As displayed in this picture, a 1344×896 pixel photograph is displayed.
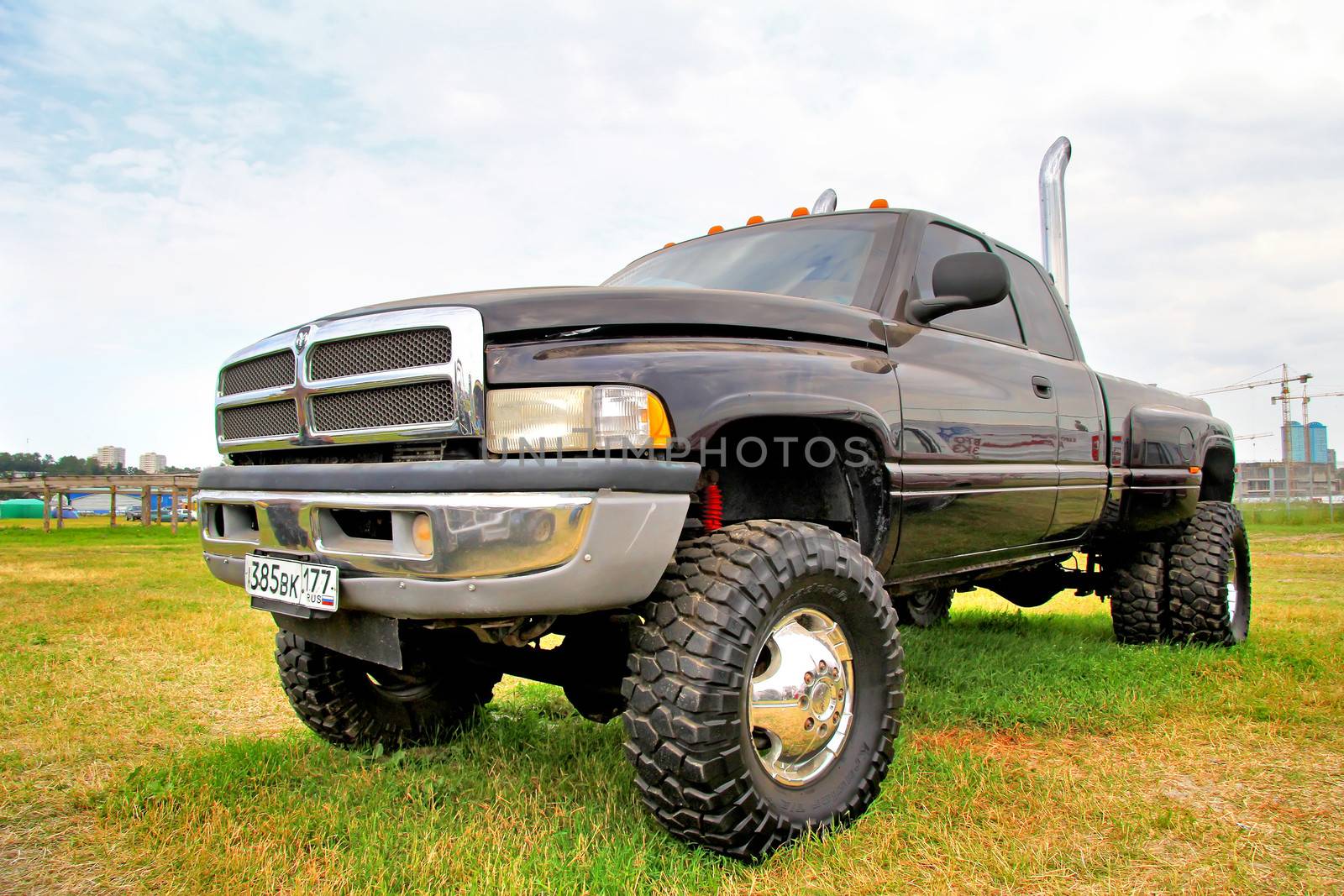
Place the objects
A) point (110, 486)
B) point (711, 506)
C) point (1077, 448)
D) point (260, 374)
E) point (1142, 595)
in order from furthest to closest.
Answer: point (110, 486) < point (1142, 595) < point (1077, 448) < point (260, 374) < point (711, 506)

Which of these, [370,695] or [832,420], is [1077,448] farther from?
[370,695]

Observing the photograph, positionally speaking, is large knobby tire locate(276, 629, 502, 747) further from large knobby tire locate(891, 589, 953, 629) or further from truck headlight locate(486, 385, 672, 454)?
large knobby tire locate(891, 589, 953, 629)

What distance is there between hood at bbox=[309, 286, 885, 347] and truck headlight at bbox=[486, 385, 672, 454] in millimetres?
170

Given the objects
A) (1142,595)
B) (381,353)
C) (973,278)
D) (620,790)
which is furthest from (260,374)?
(1142,595)

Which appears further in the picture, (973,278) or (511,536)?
(973,278)

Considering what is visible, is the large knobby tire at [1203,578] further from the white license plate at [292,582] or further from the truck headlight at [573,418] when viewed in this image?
the white license plate at [292,582]

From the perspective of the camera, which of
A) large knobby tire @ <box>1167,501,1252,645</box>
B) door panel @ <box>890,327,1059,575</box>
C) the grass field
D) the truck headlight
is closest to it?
the truck headlight

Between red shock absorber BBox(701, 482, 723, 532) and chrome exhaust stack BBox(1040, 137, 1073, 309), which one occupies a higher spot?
chrome exhaust stack BBox(1040, 137, 1073, 309)

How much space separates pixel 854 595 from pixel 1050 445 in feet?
5.78

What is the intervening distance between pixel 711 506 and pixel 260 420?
146 cm

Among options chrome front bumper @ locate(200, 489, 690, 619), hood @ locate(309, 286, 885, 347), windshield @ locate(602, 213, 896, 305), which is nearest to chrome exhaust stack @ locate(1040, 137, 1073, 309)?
windshield @ locate(602, 213, 896, 305)

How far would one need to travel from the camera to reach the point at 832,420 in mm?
2729

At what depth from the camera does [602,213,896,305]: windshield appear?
3.29 m

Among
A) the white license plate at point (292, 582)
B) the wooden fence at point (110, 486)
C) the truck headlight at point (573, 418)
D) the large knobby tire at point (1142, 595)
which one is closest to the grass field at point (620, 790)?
the large knobby tire at point (1142, 595)
